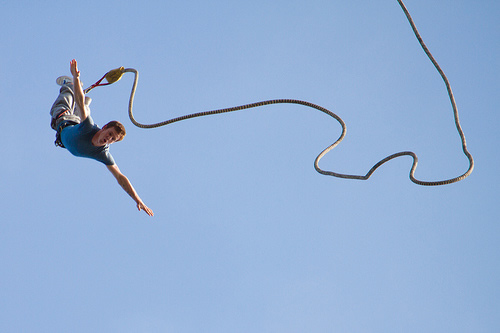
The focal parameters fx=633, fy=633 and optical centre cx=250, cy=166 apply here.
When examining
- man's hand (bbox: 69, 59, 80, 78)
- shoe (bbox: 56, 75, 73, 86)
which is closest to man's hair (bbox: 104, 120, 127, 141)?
man's hand (bbox: 69, 59, 80, 78)

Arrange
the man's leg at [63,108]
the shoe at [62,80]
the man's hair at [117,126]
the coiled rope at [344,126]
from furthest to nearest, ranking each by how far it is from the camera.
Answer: the shoe at [62,80] → the man's leg at [63,108] → the man's hair at [117,126] → the coiled rope at [344,126]

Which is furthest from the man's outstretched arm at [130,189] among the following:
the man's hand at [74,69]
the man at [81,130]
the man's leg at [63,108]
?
the man's hand at [74,69]

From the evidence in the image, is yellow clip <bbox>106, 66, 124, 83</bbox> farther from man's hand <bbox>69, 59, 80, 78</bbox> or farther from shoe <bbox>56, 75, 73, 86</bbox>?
man's hand <bbox>69, 59, 80, 78</bbox>

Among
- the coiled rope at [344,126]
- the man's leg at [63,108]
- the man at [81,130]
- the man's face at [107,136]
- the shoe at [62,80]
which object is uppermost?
the shoe at [62,80]

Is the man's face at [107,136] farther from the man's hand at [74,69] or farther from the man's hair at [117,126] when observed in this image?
the man's hand at [74,69]

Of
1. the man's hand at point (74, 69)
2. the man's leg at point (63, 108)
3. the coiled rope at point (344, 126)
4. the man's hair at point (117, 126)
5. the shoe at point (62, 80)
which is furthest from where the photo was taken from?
the shoe at point (62, 80)

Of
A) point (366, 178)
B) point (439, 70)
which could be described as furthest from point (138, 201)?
point (439, 70)

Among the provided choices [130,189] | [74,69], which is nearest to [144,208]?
[130,189]

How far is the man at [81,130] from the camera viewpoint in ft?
26.5

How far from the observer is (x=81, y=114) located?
811cm

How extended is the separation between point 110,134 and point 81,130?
44 cm

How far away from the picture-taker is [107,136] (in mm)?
8164

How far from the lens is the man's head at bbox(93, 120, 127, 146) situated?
8094 mm

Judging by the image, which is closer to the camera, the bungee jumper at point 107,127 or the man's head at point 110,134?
the bungee jumper at point 107,127
